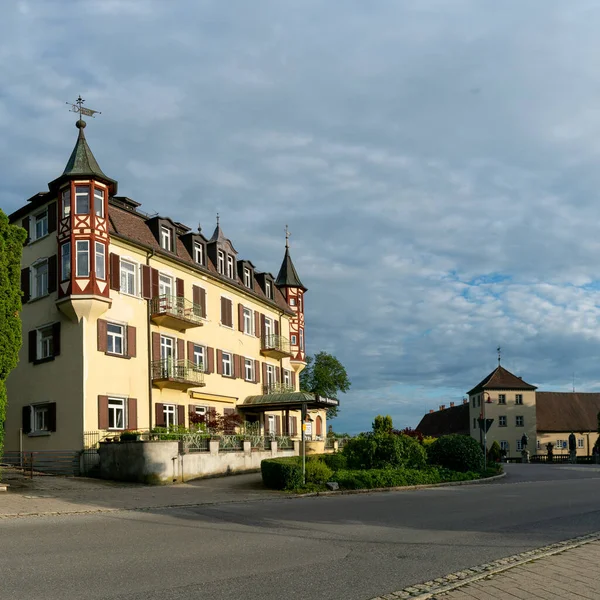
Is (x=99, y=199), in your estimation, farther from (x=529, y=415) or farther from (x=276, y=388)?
(x=529, y=415)

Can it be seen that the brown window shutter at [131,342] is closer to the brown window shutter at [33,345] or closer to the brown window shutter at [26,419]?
the brown window shutter at [33,345]

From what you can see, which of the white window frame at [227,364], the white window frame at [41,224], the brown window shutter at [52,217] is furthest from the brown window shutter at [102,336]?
the white window frame at [227,364]

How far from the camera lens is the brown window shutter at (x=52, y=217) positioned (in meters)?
32.8

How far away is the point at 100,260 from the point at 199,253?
30.1 feet

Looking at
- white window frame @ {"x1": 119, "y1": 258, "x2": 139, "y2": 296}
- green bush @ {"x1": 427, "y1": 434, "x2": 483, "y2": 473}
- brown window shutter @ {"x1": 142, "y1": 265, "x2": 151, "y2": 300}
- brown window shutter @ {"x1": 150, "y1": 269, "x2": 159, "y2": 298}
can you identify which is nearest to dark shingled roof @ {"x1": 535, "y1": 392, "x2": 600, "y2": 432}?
green bush @ {"x1": 427, "y1": 434, "x2": 483, "y2": 473}

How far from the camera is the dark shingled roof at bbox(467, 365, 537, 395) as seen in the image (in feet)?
297

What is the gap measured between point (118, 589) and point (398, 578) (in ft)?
10.9

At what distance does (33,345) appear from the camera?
33156 mm

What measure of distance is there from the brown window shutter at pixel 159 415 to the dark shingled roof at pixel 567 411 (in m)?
66.2

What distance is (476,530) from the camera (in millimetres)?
13898

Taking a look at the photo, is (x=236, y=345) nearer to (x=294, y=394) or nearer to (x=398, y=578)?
(x=294, y=394)

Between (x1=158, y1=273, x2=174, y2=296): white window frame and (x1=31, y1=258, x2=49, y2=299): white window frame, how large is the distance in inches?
203

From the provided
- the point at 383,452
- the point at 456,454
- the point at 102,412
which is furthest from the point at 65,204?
the point at 456,454

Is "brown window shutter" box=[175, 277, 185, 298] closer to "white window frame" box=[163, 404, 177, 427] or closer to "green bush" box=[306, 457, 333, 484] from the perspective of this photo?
"white window frame" box=[163, 404, 177, 427]
